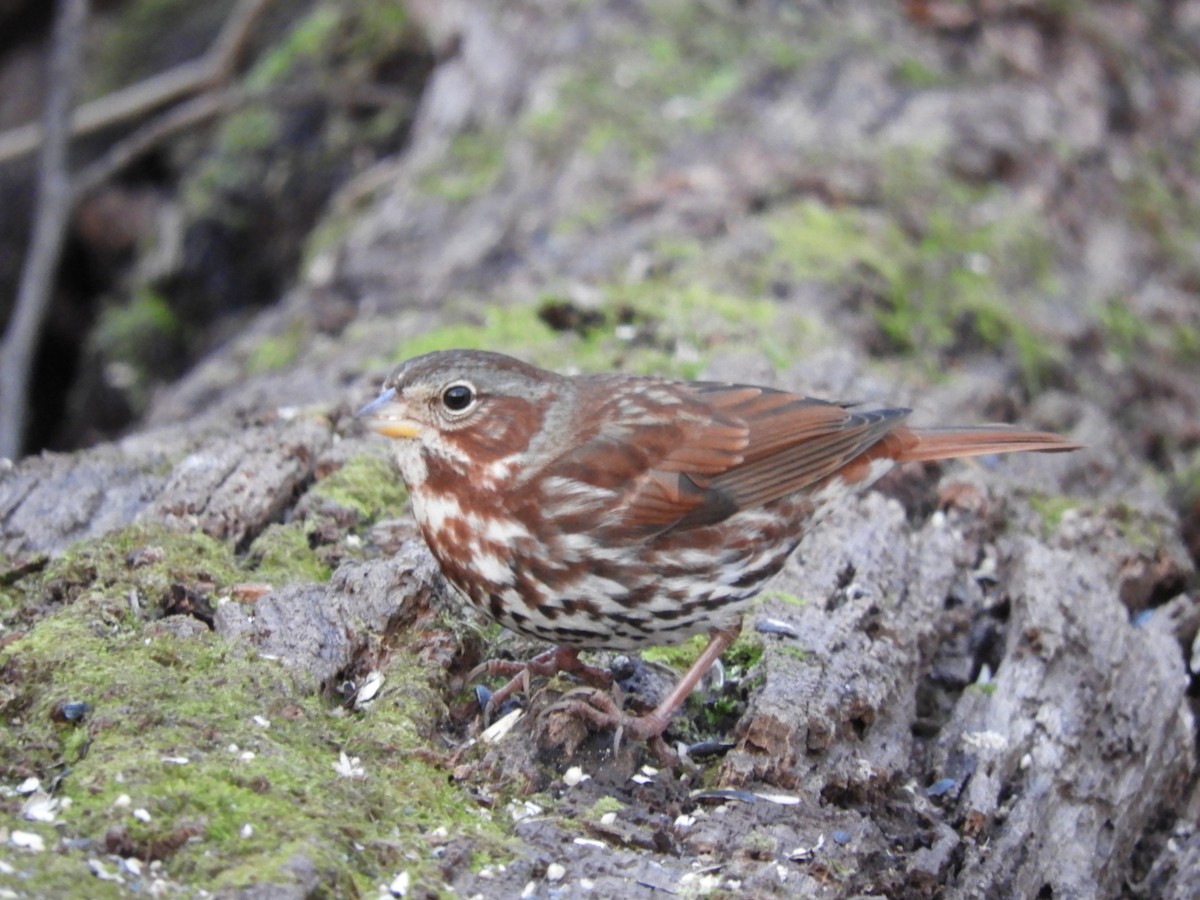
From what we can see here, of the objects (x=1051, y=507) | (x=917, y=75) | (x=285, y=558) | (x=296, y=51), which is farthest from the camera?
(x=296, y=51)

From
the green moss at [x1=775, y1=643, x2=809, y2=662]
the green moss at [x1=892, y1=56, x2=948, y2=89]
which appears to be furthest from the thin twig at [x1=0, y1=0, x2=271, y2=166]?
the green moss at [x1=775, y1=643, x2=809, y2=662]

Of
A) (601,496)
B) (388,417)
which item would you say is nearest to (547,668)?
(601,496)

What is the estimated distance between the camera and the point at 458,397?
12.5 feet

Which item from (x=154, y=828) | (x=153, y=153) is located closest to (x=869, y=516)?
(x=154, y=828)

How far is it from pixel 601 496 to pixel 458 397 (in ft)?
1.49

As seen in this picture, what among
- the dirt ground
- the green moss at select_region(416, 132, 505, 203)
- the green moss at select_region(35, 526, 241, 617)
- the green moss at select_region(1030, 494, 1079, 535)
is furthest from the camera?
the green moss at select_region(416, 132, 505, 203)

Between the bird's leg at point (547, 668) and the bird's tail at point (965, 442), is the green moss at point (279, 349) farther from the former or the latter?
the bird's tail at point (965, 442)

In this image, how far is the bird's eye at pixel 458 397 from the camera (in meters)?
3.78

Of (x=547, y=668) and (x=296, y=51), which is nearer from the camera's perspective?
(x=547, y=668)

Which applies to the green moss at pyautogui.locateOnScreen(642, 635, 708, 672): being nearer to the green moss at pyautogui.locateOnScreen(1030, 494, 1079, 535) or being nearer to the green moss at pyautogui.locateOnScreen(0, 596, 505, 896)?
the green moss at pyautogui.locateOnScreen(0, 596, 505, 896)

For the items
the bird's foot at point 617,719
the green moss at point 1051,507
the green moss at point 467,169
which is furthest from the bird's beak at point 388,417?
the green moss at point 467,169

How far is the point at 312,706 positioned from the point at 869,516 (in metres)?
1.93

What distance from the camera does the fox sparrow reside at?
12.0ft

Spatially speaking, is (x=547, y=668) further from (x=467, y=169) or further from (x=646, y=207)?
(x=467, y=169)
